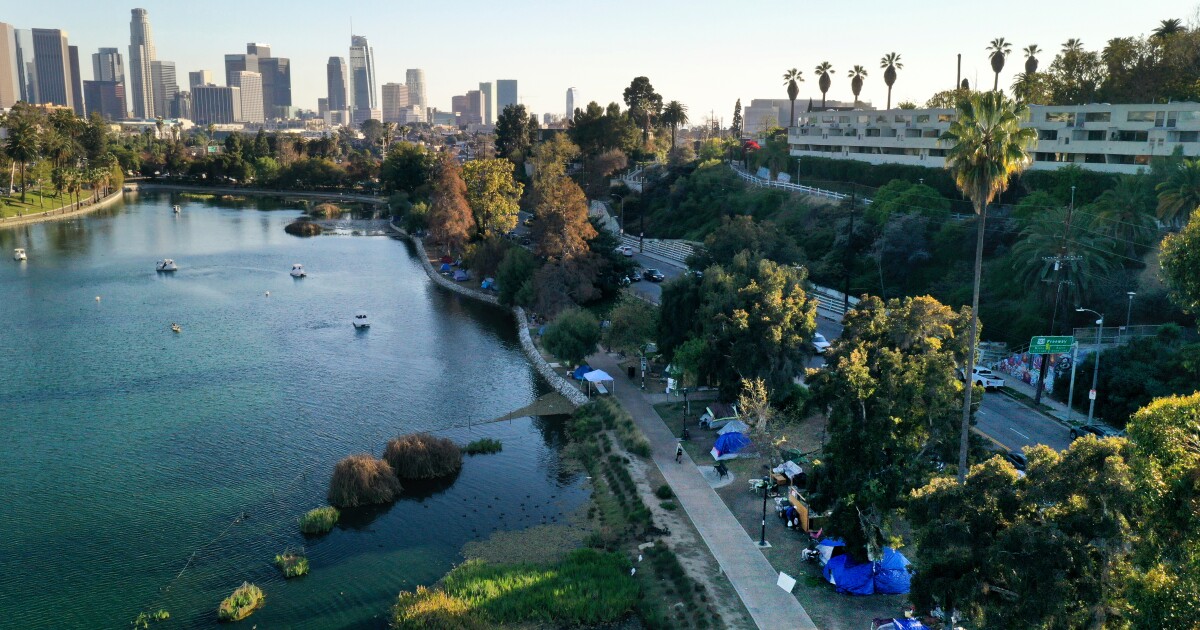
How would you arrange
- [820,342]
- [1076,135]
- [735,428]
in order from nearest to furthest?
[735,428] → [820,342] → [1076,135]

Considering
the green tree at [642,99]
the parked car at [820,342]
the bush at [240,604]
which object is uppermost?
the green tree at [642,99]

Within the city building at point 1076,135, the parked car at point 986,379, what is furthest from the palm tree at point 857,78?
the parked car at point 986,379

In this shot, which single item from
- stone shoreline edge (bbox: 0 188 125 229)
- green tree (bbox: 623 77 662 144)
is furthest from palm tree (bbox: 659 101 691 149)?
stone shoreline edge (bbox: 0 188 125 229)

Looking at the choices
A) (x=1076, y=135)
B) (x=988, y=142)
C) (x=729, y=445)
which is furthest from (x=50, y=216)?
(x=988, y=142)

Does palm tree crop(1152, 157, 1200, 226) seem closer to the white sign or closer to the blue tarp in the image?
the blue tarp

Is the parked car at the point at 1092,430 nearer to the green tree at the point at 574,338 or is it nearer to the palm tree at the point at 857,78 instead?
the green tree at the point at 574,338

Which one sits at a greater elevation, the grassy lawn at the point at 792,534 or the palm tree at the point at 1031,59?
the palm tree at the point at 1031,59

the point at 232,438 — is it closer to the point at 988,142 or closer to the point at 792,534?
the point at 792,534
